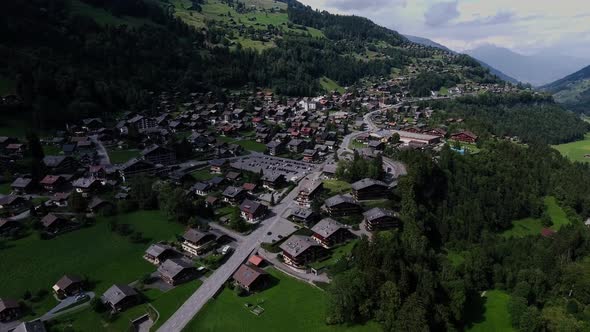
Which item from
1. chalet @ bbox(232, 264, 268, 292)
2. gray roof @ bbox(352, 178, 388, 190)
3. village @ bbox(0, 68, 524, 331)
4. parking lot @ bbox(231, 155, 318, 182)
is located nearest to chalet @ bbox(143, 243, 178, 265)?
village @ bbox(0, 68, 524, 331)

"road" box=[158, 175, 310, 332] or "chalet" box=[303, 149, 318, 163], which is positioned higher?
"chalet" box=[303, 149, 318, 163]

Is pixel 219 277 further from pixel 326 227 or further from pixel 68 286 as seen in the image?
pixel 68 286

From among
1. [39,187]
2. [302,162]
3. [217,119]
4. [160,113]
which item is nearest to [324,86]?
[217,119]

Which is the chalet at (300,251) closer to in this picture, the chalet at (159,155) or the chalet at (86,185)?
the chalet at (86,185)

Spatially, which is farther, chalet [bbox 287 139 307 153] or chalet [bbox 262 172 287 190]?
chalet [bbox 287 139 307 153]

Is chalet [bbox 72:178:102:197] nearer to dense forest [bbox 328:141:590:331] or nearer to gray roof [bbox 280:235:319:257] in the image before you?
gray roof [bbox 280:235:319:257]

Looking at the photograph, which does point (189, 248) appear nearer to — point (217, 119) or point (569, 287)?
point (569, 287)
